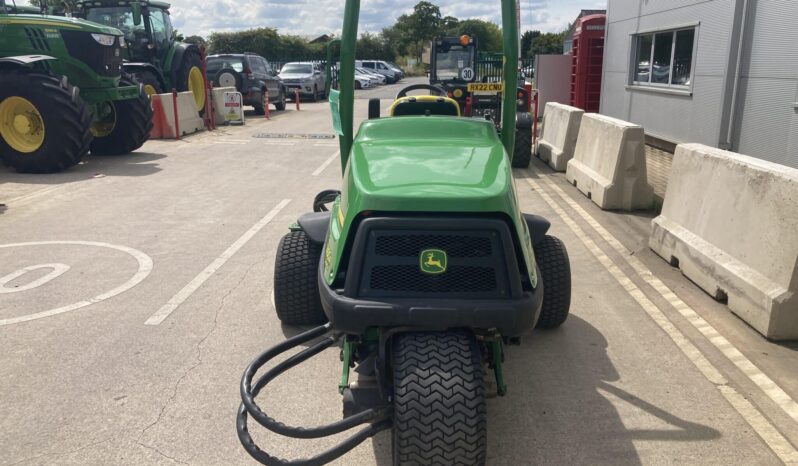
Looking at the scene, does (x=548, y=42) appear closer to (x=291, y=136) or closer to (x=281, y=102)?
(x=281, y=102)

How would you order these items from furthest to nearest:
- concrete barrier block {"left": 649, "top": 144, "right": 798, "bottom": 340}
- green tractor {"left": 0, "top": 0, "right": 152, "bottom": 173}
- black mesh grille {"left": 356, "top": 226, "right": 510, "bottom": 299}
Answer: green tractor {"left": 0, "top": 0, "right": 152, "bottom": 173} < concrete barrier block {"left": 649, "top": 144, "right": 798, "bottom": 340} < black mesh grille {"left": 356, "top": 226, "right": 510, "bottom": 299}

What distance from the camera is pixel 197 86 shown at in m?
19.1

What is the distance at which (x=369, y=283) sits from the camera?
325 centimetres

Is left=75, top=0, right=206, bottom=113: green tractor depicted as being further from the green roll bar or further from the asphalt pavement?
the green roll bar

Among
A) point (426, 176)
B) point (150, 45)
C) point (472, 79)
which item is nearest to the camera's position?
point (426, 176)

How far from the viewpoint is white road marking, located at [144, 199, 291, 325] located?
531 cm

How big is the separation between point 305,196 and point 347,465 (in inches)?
258

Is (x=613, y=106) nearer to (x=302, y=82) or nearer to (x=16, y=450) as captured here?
(x=16, y=450)

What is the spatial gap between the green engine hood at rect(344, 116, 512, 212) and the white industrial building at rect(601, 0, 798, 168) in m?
5.95

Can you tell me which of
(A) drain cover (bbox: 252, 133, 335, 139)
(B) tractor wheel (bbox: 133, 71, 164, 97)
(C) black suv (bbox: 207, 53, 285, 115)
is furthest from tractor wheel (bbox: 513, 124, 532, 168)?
(C) black suv (bbox: 207, 53, 285, 115)

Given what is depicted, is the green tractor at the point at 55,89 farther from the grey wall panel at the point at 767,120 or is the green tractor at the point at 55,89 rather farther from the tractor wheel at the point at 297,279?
the grey wall panel at the point at 767,120

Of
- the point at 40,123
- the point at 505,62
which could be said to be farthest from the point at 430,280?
the point at 40,123

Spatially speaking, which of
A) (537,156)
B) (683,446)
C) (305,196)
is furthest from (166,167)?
(683,446)

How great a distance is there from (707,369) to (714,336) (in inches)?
22.0
